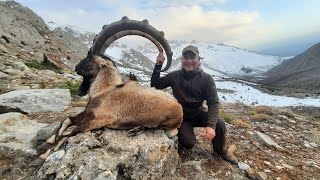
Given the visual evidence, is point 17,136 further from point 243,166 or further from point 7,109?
point 243,166

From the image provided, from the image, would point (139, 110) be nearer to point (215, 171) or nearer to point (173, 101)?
point (173, 101)

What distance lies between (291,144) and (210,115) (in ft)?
13.7

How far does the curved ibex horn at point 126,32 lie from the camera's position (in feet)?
25.4

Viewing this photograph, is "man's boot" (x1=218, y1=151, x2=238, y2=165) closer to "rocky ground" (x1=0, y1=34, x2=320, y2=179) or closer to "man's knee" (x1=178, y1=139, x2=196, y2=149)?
"rocky ground" (x1=0, y1=34, x2=320, y2=179)

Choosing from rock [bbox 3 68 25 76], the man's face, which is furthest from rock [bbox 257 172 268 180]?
rock [bbox 3 68 25 76]

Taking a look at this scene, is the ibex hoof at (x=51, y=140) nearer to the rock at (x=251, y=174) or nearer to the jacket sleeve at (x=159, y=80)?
the jacket sleeve at (x=159, y=80)

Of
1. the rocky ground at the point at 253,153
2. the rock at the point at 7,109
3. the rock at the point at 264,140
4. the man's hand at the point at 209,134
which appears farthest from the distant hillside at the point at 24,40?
the man's hand at the point at 209,134

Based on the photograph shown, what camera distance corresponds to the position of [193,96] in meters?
7.98

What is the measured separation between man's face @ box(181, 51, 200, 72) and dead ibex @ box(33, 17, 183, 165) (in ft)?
1.17

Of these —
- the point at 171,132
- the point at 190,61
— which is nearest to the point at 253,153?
the point at 171,132

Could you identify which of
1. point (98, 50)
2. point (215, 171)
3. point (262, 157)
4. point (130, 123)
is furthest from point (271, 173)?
point (98, 50)

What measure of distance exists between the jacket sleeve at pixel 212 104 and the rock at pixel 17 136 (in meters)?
3.33

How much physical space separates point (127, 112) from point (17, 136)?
227cm

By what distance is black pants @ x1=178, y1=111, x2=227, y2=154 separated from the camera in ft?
25.4
